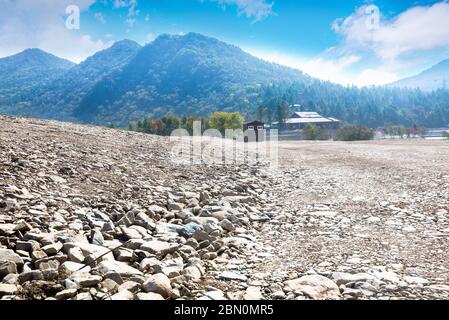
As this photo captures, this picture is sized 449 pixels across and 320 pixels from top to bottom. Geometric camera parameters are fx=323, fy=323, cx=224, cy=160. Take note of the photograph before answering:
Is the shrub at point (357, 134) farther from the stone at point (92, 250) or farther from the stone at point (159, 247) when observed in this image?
the stone at point (92, 250)

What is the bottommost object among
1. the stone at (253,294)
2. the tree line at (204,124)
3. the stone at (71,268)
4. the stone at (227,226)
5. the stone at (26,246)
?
the stone at (253,294)

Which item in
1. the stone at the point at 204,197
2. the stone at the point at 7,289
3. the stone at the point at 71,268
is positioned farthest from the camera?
the stone at the point at 204,197

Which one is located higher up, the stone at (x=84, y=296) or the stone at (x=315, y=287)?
the stone at (x=84, y=296)

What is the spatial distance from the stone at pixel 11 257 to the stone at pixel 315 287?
Answer: 3.27m

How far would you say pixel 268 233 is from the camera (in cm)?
673

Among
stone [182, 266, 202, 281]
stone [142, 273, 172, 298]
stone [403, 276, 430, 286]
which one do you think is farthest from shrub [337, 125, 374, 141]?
stone [142, 273, 172, 298]

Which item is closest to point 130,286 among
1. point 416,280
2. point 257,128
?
point 416,280

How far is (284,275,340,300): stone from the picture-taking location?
3914mm

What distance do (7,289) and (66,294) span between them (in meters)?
0.59

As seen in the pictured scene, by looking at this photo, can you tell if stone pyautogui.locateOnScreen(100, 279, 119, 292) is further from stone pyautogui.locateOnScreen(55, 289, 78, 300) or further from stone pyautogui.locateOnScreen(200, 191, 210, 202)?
stone pyautogui.locateOnScreen(200, 191, 210, 202)

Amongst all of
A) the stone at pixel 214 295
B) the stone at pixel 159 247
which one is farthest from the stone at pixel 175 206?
the stone at pixel 214 295

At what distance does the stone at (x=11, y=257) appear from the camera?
151 inches

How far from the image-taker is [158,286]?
3.75 metres
